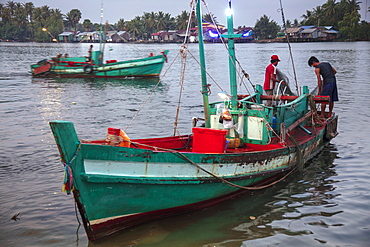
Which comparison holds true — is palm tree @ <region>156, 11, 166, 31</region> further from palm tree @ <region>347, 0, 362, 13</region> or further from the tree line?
palm tree @ <region>347, 0, 362, 13</region>

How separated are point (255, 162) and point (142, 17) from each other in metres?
184

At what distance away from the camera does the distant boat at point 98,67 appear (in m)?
30.0

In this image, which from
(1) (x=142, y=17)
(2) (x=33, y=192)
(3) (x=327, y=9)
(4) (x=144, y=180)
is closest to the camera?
(4) (x=144, y=180)

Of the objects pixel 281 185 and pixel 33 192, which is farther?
pixel 281 185

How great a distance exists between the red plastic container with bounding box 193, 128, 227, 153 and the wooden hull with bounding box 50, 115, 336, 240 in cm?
48

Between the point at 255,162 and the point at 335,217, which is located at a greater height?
the point at 255,162

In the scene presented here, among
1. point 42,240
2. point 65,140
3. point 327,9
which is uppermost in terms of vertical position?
point 327,9

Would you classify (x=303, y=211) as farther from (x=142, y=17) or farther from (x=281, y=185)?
(x=142, y=17)

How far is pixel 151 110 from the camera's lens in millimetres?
18875

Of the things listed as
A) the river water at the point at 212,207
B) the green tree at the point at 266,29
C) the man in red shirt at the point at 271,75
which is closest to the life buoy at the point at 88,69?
the river water at the point at 212,207

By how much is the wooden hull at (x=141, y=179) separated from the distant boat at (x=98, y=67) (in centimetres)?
2236

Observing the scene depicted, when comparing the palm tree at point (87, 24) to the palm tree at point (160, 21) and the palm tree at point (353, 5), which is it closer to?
the palm tree at point (160, 21)

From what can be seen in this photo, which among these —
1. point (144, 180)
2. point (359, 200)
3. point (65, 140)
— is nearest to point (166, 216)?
point (144, 180)

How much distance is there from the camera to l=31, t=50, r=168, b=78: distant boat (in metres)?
30.0
